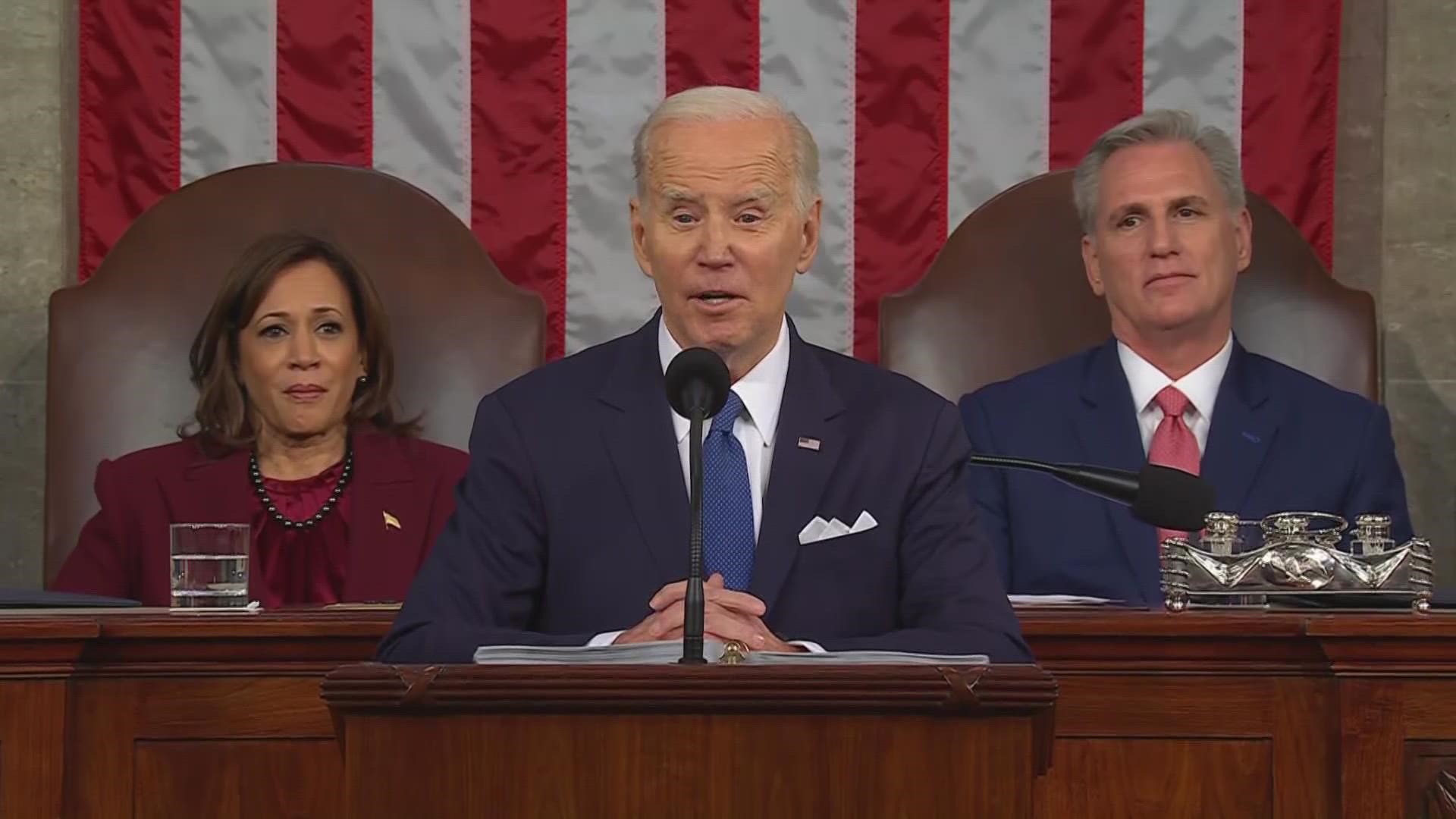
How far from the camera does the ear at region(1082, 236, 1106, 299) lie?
4.39 m

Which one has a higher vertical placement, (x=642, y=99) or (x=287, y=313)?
(x=642, y=99)

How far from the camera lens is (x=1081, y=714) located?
122 inches

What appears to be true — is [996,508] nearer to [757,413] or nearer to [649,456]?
[757,413]

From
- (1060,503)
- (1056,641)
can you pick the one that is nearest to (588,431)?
(1056,641)

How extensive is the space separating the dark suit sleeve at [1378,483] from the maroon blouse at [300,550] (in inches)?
73.9

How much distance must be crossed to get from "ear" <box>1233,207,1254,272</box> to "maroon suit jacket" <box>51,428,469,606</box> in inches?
64.4

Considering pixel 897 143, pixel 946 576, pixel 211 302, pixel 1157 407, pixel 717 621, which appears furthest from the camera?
pixel 897 143

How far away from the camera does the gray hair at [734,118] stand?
3141 mm

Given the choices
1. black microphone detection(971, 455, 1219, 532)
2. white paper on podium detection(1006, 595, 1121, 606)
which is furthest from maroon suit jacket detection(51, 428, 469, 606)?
black microphone detection(971, 455, 1219, 532)

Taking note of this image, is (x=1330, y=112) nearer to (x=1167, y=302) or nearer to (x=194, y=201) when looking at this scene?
(x=1167, y=302)

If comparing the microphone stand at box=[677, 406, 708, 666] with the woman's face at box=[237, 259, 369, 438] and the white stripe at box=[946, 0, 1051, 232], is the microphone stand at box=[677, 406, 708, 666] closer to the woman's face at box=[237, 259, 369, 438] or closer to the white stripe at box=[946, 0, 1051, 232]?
the woman's face at box=[237, 259, 369, 438]

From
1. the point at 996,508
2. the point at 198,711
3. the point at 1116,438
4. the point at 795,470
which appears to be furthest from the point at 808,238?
the point at 198,711

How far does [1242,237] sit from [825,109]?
3.91 feet

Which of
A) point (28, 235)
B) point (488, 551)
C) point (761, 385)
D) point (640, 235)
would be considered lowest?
point (488, 551)
